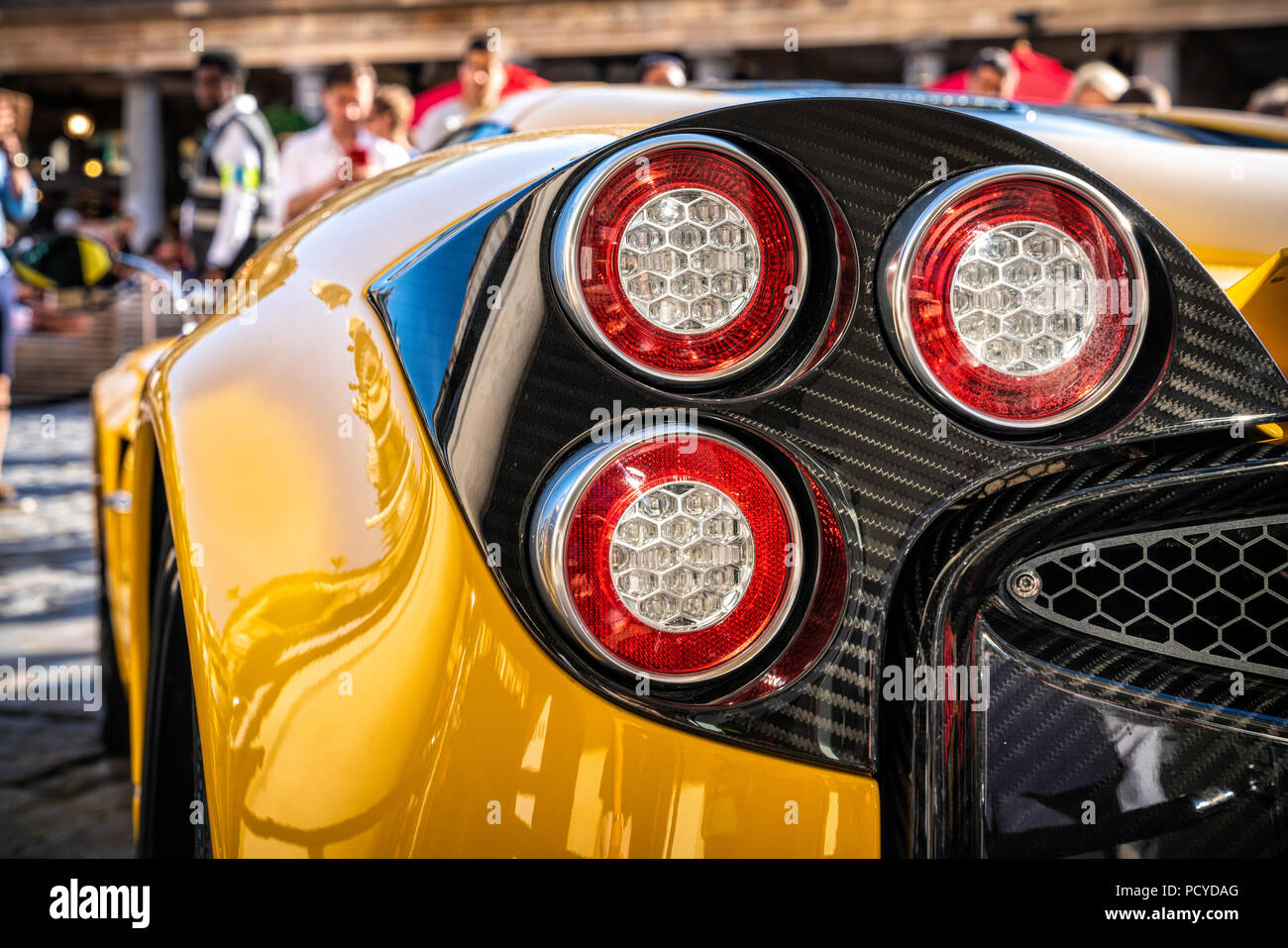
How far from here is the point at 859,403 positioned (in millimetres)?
940

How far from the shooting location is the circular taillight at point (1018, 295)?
92cm

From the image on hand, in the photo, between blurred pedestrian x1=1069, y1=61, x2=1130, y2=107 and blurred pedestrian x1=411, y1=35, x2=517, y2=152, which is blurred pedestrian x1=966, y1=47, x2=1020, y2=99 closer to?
blurred pedestrian x1=1069, y1=61, x2=1130, y2=107


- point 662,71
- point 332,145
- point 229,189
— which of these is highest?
point 662,71

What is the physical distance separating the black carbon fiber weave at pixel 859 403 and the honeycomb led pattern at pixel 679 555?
0.08 meters

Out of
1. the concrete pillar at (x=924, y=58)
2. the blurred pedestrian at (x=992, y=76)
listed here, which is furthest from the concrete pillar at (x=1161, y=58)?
the blurred pedestrian at (x=992, y=76)

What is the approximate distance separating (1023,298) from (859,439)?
0.59ft

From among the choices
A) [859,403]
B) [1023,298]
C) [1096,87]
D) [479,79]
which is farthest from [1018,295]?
[1096,87]

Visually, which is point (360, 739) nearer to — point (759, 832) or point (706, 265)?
point (759, 832)

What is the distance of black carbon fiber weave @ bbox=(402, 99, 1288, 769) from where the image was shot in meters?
0.92

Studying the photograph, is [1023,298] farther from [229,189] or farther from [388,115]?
[388,115]

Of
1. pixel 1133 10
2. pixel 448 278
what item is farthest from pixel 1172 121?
pixel 1133 10

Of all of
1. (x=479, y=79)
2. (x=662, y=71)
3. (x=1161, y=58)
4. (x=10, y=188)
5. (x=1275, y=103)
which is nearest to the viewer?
(x=479, y=79)

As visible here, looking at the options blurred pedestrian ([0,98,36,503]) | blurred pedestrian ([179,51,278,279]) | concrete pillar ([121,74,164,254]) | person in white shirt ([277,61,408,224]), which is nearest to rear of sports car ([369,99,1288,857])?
blurred pedestrian ([179,51,278,279])
